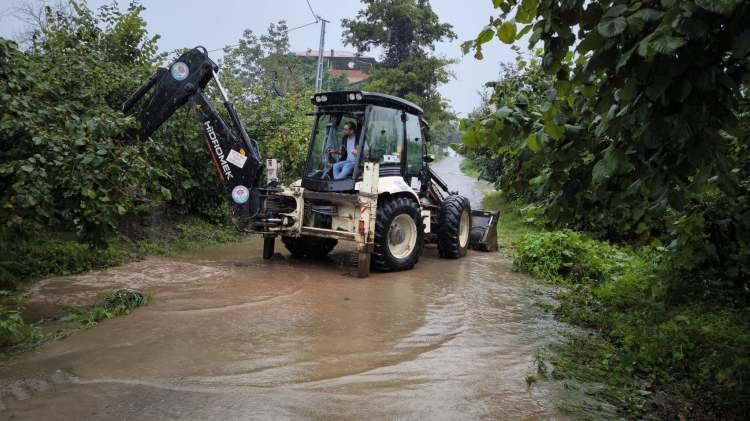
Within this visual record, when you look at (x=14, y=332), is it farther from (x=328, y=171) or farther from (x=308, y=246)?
(x=308, y=246)

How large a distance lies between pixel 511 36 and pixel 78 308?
5.27 m

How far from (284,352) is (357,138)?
4974 millimetres

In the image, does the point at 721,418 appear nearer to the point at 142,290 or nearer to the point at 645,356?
the point at 645,356

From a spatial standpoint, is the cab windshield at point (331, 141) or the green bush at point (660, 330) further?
the cab windshield at point (331, 141)

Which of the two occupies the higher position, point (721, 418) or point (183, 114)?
point (183, 114)

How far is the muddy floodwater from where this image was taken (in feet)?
12.7

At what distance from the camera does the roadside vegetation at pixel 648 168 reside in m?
2.37

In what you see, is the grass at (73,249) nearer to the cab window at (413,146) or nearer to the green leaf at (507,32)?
the cab window at (413,146)

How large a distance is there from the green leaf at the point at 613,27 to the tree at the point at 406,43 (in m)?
28.9

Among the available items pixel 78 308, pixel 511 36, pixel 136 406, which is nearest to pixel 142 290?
pixel 78 308

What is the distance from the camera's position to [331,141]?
955 centimetres

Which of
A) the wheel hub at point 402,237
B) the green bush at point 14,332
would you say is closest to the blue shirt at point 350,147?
the wheel hub at point 402,237

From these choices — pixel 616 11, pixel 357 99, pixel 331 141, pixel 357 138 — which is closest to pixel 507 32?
pixel 616 11

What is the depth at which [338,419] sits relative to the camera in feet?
12.2
